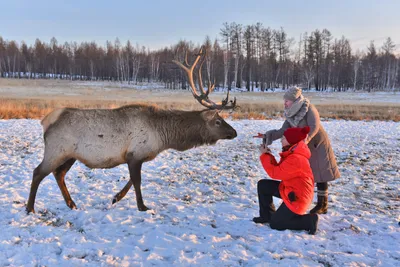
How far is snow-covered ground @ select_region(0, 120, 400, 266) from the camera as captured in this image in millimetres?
3650

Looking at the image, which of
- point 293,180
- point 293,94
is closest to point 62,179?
point 293,180

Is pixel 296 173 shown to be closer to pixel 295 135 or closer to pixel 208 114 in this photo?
pixel 295 135

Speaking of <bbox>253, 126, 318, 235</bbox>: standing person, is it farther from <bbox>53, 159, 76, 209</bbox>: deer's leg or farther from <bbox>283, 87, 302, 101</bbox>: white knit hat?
<bbox>53, 159, 76, 209</bbox>: deer's leg

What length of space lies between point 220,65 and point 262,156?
5788 cm

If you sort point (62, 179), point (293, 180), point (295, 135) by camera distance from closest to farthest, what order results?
point (295, 135) < point (293, 180) < point (62, 179)

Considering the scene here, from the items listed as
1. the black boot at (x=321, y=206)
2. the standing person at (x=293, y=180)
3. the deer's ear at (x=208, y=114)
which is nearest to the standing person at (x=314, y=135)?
the black boot at (x=321, y=206)

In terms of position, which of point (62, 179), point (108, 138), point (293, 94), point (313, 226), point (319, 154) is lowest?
point (313, 226)

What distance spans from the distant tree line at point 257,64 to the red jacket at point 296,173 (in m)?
50.0

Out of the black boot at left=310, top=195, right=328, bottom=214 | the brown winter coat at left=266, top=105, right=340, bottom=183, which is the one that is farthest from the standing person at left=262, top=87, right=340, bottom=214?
the black boot at left=310, top=195, right=328, bottom=214

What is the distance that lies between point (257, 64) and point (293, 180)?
61.6 metres

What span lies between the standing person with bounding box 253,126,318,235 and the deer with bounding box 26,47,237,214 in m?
1.99

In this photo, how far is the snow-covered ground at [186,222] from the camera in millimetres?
3650

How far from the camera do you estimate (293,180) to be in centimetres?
422

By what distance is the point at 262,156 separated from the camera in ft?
14.4
